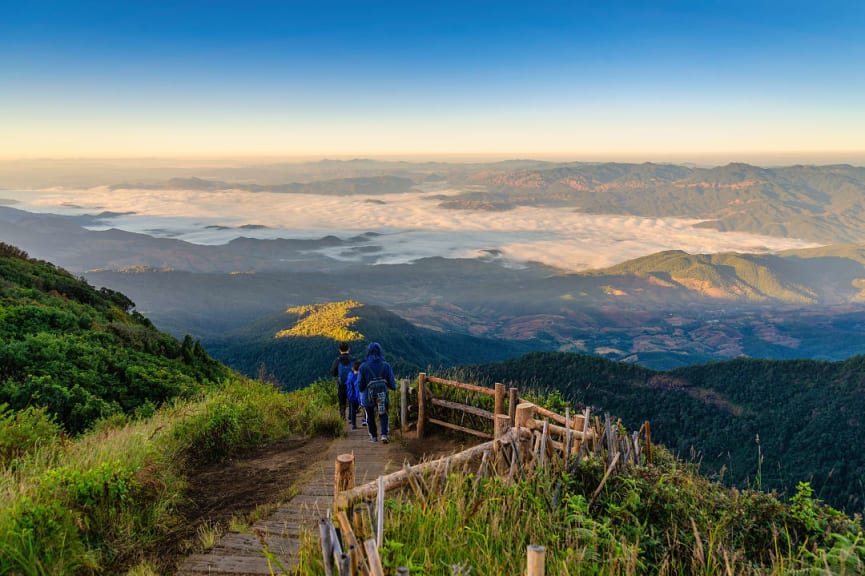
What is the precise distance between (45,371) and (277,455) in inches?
255

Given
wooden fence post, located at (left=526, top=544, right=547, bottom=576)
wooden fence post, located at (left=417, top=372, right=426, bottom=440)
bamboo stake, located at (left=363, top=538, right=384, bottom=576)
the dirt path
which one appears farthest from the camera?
wooden fence post, located at (left=417, top=372, right=426, bottom=440)

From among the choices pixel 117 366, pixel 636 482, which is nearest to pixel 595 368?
pixel 117 366

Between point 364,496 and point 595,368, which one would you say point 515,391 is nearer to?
point 364,496

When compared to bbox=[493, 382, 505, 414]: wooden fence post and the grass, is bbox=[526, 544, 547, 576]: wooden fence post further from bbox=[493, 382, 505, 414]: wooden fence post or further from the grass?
bbox=[493, 382, 505, 414]: wooden fence post

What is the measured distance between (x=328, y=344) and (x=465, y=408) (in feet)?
260

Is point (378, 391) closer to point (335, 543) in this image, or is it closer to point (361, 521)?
point (361, 521)

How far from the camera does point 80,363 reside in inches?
523

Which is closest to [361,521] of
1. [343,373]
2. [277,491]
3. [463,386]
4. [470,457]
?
[470,457]

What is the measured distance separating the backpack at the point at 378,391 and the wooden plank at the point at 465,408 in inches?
48.0

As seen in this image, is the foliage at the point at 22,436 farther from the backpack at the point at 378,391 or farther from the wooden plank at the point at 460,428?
the wooden plank at the point at 460,428

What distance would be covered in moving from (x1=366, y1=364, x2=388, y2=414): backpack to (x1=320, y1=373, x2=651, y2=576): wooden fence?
43.7 inches

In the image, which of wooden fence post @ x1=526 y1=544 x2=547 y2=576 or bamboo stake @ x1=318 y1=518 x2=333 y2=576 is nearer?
wooden fence post @ x1=526 y1=544 x2=547 y2=576

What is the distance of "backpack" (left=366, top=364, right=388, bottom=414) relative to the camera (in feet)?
31.7

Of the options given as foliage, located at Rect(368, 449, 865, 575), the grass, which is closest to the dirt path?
the grass
